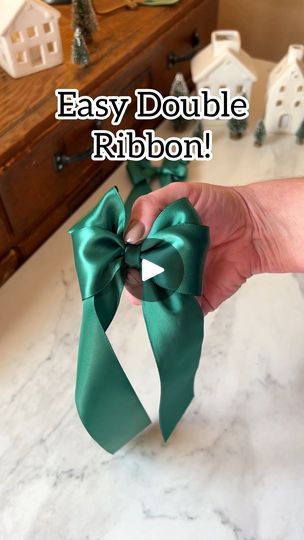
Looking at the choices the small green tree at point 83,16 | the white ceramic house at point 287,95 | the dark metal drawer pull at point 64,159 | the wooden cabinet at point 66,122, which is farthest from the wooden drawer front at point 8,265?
the white ceramic house at point 287,95

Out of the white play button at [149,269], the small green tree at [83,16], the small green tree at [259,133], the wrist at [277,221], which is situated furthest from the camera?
the small green tree at [259,133]

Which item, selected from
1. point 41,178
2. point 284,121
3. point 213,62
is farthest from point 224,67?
point 41,178

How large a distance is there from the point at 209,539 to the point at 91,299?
244 millimetres

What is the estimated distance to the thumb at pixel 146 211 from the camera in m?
0.47

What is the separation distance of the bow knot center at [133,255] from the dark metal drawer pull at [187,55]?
495 millimetres

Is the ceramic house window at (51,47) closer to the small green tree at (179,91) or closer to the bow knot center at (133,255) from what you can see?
the small green tree at (179,91)

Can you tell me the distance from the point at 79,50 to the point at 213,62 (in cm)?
23

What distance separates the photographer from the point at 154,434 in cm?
53

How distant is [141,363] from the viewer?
58 centimetres

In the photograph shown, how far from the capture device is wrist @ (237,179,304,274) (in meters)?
0.58

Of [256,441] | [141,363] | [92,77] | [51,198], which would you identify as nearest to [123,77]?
[92,77]

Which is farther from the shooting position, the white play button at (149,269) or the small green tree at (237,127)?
the small green tree at (237,127)

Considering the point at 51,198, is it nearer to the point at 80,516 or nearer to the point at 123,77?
the point at 123,77

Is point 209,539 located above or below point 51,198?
below
